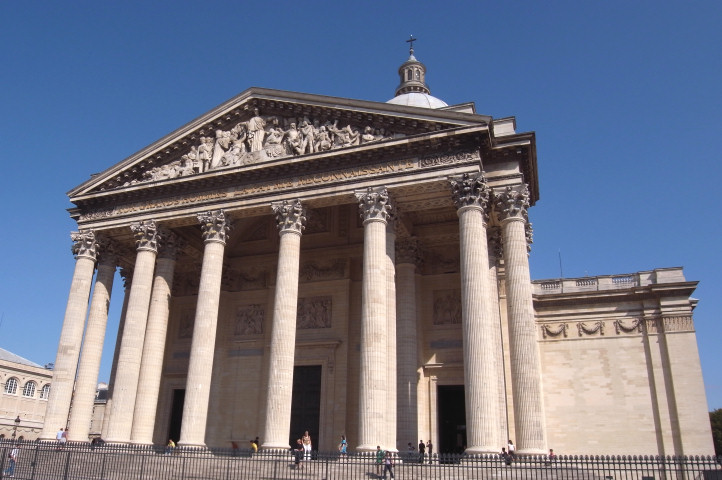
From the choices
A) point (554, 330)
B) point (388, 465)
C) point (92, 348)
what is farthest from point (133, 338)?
point (554, 330)

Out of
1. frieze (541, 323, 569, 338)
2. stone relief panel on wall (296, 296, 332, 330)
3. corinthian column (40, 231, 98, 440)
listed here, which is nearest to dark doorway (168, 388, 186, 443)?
corinthian column (40, 231, 98, 440)

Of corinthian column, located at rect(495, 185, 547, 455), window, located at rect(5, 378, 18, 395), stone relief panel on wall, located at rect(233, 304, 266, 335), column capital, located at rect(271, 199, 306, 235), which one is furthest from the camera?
window, located at rect(5, 378, 18, 395)

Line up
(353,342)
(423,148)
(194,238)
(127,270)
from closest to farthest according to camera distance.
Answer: (423,148), (353,342), (194,238), (127,270)

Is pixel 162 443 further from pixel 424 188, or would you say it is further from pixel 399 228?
pixel 424 188

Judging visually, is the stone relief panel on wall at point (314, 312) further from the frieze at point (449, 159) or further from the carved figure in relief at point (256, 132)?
the frieze at point (449, 159)

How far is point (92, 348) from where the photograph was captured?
2573 cm

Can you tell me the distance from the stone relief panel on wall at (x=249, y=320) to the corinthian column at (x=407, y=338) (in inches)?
301

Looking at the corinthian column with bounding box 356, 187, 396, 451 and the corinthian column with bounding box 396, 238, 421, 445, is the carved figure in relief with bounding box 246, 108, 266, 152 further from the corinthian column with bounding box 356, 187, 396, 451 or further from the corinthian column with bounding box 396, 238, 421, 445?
the corinthian column with bounding box 396, 238, 421, 445

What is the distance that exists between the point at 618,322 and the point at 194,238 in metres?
20.9

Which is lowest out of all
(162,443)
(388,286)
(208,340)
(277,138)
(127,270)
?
(162,443)

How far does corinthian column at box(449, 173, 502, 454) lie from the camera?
18.4 meters

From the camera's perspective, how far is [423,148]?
2211cm

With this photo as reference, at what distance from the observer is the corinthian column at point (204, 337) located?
21.9 meters

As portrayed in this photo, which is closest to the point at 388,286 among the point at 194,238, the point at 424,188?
the point at 424,188
